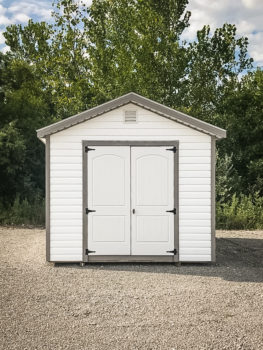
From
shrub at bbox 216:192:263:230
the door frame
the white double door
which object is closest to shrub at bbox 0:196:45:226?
shrub at bbox 216:192:263:230

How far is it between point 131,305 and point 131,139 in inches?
149

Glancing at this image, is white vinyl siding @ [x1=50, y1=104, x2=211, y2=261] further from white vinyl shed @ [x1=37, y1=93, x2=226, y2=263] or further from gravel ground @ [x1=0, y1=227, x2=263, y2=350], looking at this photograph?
gravel ground @ [x1=0, y1=227, x2=263, y2=350]

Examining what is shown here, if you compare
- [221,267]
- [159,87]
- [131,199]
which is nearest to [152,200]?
[131,199]

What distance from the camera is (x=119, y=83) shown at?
71.0ft

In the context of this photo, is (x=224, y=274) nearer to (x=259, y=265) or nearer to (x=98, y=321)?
(x=259, y=265)

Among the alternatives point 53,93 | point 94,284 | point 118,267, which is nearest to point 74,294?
point 94,284

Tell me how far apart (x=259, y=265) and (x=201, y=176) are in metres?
2.29

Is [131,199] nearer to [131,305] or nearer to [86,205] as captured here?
[86,205]

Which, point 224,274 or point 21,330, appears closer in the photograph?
point 21,330

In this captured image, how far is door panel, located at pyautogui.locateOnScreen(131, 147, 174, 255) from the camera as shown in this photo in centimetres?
908

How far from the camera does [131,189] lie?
910 cm

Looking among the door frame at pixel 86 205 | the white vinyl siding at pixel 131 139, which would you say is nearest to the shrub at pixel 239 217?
the white vinyl siding at pixel 131 139

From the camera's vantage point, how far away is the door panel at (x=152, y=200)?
9078mm

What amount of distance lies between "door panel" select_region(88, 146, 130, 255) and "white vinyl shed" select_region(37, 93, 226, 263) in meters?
0.02
